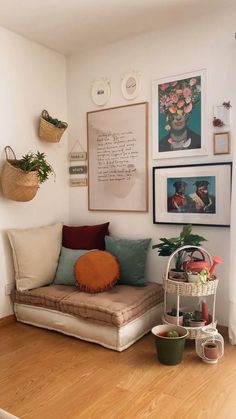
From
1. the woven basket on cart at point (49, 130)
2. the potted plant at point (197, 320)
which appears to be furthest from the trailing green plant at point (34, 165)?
the potted plant at point (197, 320)

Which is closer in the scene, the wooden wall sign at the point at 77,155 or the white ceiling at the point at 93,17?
the white ceiling at the point at 93,17

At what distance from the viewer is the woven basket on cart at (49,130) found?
10.7ft

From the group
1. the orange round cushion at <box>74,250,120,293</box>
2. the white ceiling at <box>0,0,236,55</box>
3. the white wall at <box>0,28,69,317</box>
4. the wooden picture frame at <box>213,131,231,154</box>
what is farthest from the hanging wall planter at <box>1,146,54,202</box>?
the wooden picture frame at <box>213,131,231,154</box>

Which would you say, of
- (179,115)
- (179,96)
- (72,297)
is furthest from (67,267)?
(179,96)

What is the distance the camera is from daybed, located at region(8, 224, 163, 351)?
8.34 ft

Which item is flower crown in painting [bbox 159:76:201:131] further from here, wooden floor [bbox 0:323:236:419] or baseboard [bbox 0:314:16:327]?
baseboard [bbox 0:314:16:327]

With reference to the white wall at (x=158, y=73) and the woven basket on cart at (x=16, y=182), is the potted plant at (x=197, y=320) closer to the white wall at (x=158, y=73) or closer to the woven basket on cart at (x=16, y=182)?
the white wall at (x=158, y=73)

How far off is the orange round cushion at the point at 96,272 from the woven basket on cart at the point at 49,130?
117 centimetres

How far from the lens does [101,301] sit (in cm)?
263

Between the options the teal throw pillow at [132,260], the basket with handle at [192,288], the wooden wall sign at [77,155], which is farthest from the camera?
the wooden wall sign at [77,155]

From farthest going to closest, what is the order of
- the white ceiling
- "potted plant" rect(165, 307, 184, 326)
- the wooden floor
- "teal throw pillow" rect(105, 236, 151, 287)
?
"teal throw pillow" rect(105, 236, 151, 287) → the white ceiling → "potted plant" rect(165, 307, 184, 326) → the wooden floor

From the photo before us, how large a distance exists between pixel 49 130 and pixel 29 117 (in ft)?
0.71

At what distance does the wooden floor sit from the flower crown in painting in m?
1.83

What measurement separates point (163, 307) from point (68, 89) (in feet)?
7.63
